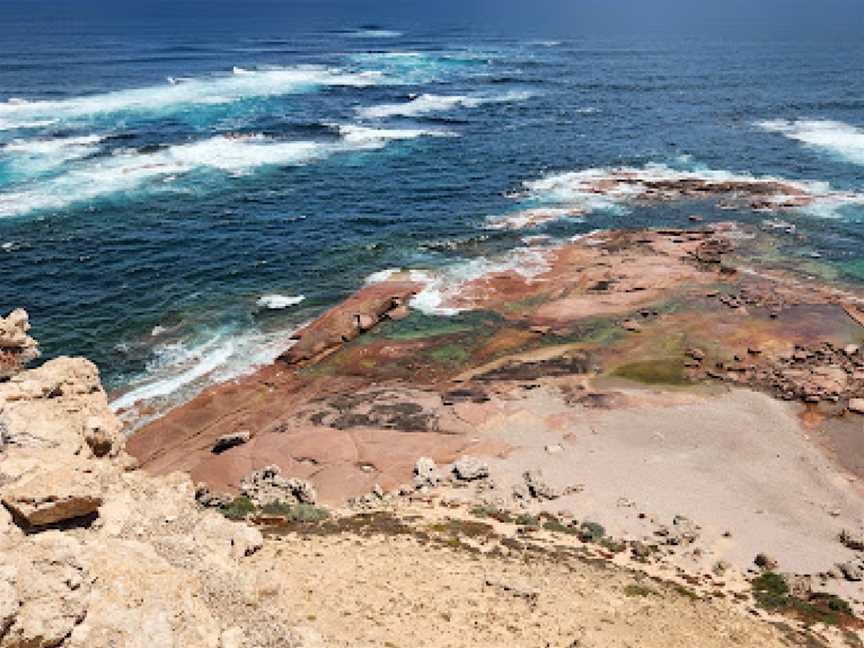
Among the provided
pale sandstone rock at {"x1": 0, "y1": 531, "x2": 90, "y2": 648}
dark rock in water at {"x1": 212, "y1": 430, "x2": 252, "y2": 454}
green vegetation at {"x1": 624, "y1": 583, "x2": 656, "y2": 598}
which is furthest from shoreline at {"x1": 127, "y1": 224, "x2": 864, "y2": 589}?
pale sandstone rock at {"x1": 0, "y1": 531, "x2": 90, "y2": 648}

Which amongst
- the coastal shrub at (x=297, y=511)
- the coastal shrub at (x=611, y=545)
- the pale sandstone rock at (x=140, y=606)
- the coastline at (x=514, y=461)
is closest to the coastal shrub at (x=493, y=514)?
the coastline at (x=514, y=461)

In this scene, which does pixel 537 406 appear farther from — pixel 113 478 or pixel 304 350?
pixel 113 478

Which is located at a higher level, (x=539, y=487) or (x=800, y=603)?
(x=800, y=603)

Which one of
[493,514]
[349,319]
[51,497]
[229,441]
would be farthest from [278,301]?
[51,497]

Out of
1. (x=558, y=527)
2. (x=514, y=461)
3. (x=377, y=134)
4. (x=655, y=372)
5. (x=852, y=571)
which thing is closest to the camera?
(x=852, y=571)

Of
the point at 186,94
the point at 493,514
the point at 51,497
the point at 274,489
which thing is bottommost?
the point at 493,514

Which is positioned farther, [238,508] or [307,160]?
[307,160]

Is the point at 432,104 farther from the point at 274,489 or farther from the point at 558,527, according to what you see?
the point at 558,527
